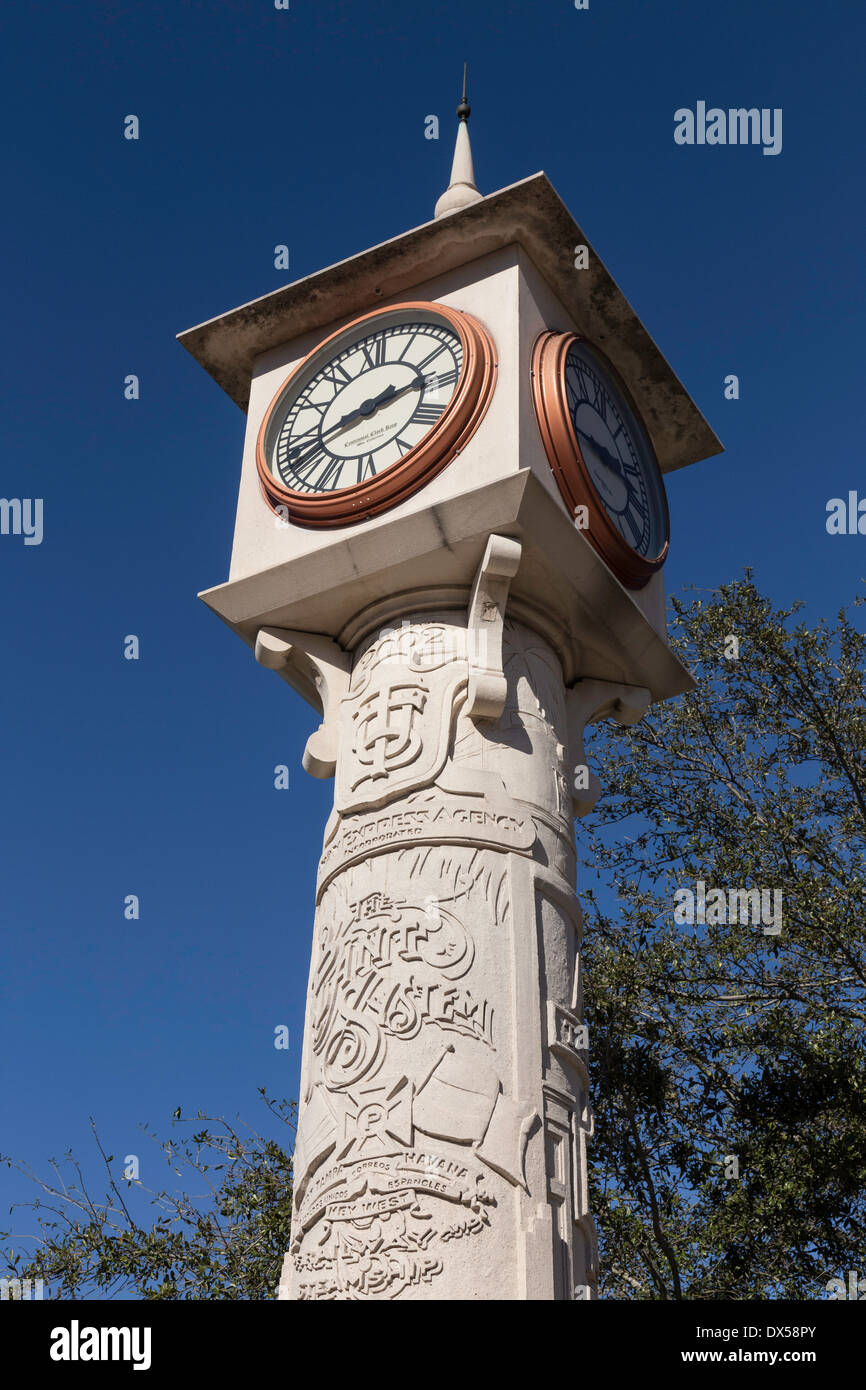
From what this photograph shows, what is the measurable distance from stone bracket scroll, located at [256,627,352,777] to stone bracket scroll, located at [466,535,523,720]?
105 centimetres

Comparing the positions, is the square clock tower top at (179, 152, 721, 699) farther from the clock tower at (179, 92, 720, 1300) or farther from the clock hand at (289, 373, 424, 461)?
the clock hand at (289, 373, 424, 461)

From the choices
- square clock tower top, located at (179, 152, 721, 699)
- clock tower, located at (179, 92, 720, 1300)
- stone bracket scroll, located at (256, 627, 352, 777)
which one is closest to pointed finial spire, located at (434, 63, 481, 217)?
clock tower, located at (179, 92, 720, 1300)

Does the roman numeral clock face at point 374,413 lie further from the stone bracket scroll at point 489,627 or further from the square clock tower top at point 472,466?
the stone bracket scroll at point 489,627

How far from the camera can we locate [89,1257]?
40.4ft

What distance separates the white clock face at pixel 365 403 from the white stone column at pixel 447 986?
1325 millimetres

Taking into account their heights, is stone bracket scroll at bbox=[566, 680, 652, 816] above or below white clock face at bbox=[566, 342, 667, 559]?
below

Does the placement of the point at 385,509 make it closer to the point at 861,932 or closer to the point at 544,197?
the point at 544,197

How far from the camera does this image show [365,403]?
9961 mm

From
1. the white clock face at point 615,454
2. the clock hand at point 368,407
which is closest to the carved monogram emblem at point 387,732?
the white clock face at point 615,454

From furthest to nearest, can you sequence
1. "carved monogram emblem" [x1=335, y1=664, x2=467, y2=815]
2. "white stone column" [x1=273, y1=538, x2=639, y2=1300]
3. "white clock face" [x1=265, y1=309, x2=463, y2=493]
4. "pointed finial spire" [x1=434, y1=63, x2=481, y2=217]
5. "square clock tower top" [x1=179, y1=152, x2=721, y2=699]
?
1. "pointed finial spire" [x1=434, y1=63, x2=481, y2=217]
2. "white clock face" [x1=265, y1=309, x2=463, y2=493]
3. "square clock tower top" [x1=179, y1=152, x2=721, y2=699]
4. "carved monogram emblem" [x1=335, y1=664, x2=467, y2=815]
5. "white stone column" [x1=273, y1=538, x2=639, y2=1300]

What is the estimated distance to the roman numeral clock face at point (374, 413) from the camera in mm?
9250

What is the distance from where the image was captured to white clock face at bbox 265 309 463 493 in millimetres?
9570
